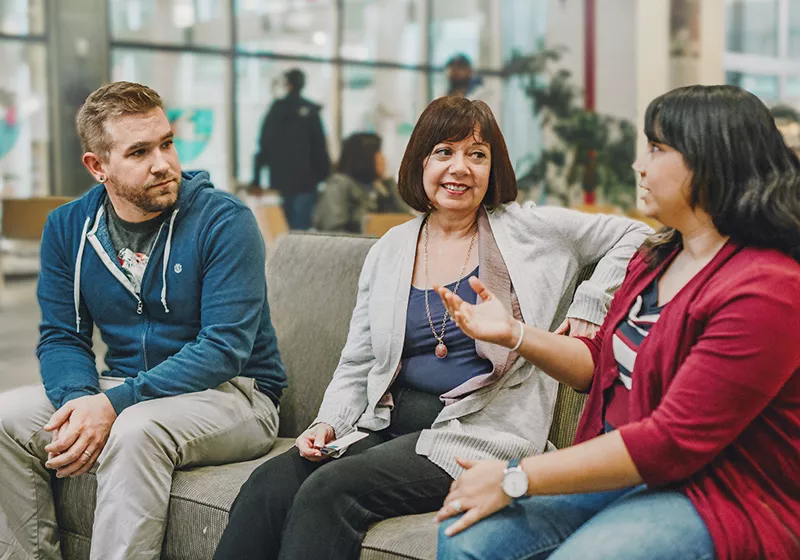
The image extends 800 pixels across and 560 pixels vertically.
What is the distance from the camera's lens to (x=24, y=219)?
5934 millimetres

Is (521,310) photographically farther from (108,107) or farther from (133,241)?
(108,107)

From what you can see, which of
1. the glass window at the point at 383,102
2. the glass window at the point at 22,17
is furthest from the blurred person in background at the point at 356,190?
the glass window at the point at 22,17

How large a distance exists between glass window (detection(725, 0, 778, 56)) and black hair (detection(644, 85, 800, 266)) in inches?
277

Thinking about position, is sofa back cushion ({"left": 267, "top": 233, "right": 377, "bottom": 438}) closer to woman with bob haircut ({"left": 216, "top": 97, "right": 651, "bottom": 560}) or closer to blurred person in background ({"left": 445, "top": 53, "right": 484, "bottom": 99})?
woman with bob haircut ({"left": 216, "top": 97, "right": 651, "bottom": 560})

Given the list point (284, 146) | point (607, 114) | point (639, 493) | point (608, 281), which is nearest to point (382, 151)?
point (284, 146)

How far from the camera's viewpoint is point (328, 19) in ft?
27.9

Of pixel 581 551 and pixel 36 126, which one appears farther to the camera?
pixel 36 126

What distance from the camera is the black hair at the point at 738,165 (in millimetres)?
1512

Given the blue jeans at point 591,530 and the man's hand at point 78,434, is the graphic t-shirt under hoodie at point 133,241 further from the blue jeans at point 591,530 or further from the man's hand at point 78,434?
the blue jeans at point 591,530

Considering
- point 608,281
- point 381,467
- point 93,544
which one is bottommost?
point 93,544

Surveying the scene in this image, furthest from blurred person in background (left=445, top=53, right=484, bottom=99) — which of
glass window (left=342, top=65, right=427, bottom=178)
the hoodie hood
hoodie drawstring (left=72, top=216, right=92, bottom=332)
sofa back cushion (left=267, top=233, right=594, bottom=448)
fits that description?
hoodie drawstring (left=72, top=216, right=92, bottom=332)

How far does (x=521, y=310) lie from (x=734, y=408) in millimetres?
776

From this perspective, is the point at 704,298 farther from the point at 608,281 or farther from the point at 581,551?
the point at 608,281

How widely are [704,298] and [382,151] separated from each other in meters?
6.99
